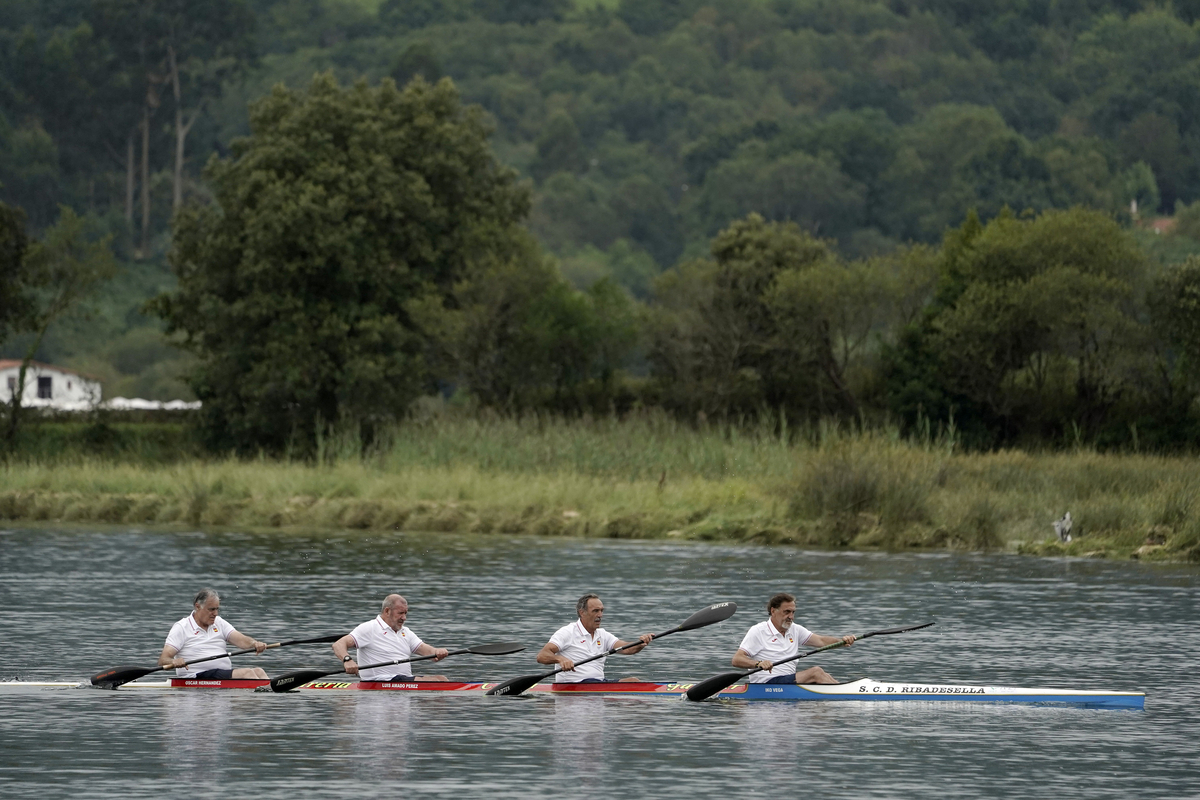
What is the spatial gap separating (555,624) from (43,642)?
846 cm

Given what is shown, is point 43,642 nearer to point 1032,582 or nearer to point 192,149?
point 1032,582

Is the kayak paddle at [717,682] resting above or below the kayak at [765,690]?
above

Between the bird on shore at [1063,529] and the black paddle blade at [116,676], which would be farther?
the bird on shore at [1063,529]

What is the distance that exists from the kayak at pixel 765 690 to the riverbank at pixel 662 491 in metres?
21.4

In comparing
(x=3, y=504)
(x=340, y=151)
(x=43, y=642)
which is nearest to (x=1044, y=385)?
(x=340, y=151)

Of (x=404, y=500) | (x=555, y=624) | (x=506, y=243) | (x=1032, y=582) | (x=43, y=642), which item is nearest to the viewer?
(x=43, y=642)

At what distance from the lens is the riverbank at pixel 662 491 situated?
48.1m

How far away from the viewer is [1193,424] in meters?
59.7

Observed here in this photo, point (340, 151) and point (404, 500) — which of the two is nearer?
point (404, 500)

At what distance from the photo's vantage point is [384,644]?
25.6 m

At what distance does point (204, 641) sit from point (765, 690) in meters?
7.23

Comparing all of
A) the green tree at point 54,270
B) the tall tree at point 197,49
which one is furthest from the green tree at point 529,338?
the tall tree at point 197,49

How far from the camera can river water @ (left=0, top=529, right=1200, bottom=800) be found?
20.8 meters

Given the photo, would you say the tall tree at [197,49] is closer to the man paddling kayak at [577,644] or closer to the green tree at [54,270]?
the green tree at [54,270]
